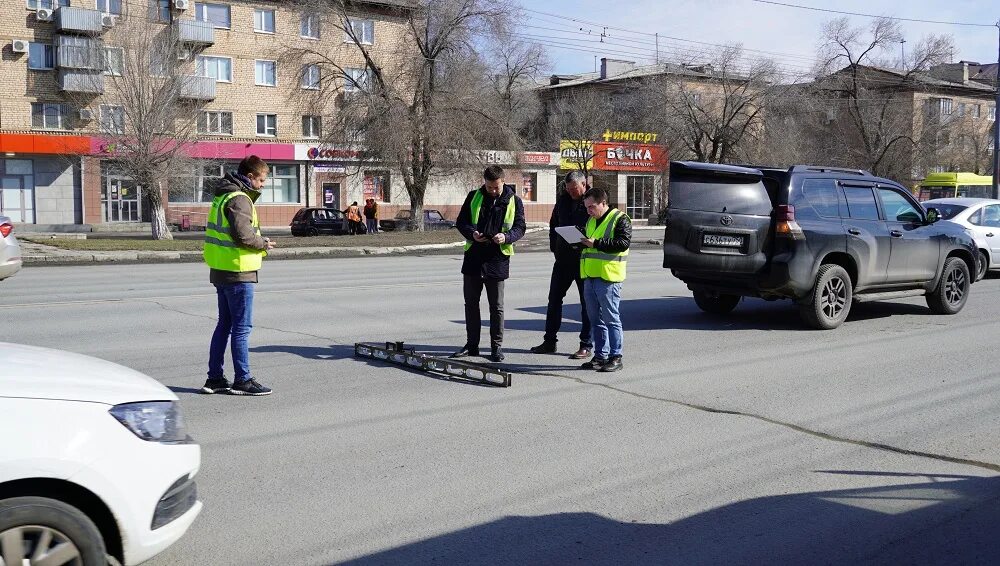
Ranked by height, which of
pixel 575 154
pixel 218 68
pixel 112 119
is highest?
pixel 218 68

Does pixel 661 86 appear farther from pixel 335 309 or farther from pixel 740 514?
pixel 740 514

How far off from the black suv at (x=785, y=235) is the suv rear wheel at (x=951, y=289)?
1216 millimetres

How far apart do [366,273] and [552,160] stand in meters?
45.0

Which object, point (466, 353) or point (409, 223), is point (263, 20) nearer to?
point (409, 223)

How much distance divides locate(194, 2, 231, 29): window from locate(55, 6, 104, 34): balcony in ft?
19.4

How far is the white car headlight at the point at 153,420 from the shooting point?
3.85 meters

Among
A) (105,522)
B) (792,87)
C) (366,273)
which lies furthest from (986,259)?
(792,87)

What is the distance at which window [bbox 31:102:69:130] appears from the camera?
48.6 metres

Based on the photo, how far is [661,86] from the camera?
58.8 metres

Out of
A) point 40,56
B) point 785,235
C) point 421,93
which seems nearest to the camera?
point 785,235

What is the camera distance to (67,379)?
3.88 m

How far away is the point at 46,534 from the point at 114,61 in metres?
32.7

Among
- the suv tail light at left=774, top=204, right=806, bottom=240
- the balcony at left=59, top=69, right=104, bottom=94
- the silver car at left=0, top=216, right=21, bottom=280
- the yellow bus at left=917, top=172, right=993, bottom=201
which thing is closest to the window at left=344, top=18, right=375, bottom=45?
the balcony at left=59, top=69, right=104, bottom=94

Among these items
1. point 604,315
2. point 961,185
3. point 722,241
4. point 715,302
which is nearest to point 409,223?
point 961,185
